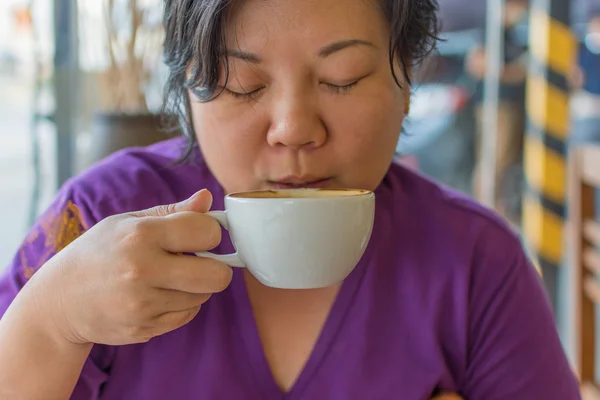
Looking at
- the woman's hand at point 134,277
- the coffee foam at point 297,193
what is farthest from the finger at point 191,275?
the coffee foam at point 297,193

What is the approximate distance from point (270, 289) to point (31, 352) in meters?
0.33

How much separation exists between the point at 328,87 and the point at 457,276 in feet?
1.13

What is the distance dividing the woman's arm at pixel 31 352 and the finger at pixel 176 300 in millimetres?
131

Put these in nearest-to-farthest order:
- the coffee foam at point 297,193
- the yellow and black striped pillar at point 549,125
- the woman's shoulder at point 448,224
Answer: the coffee foam at point 297,193 < the woman's shoulder at point 448,224 < the yellow and black striped pillar at point 549,125

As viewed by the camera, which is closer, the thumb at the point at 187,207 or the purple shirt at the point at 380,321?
the thumb at the point at 187,207

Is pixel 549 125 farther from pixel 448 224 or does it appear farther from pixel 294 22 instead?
pixel 294 22

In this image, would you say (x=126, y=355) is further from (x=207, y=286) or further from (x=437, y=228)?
(x=437, y=228)

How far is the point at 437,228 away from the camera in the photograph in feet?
3.20

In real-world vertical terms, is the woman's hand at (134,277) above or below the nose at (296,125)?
below

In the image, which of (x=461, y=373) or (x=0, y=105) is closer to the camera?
(x=461, y=373)

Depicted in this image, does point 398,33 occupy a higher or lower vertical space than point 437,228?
higher

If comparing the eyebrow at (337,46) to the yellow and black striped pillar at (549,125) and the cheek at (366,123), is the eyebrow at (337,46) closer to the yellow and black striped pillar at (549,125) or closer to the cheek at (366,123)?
the cheek at (366,123)

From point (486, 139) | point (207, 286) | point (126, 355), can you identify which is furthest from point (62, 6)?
point (486, 139)

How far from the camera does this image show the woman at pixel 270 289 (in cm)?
68
